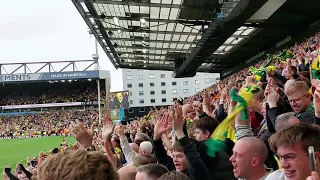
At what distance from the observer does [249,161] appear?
279 centimetres

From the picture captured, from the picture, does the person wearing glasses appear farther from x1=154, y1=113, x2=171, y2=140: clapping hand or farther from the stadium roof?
the stadium roof

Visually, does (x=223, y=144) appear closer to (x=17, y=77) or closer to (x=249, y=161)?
(x=249, y=161)

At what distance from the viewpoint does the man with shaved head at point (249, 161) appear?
2773 millimetres

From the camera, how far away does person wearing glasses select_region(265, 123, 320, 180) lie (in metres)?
2.18

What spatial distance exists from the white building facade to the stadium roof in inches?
1992

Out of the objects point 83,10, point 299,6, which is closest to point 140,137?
point 299,6

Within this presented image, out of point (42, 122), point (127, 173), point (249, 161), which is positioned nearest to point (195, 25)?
point (127, 173)

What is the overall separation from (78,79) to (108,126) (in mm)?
48047

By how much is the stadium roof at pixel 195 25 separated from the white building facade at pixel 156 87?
5059 centimetres

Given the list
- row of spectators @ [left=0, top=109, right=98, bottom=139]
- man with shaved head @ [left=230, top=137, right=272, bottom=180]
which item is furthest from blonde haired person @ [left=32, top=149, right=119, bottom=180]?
row of spectators @ [left=0, top=109, right=98, bottom=139]

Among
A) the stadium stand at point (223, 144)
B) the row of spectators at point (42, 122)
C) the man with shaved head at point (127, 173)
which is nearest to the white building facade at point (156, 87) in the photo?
the row of spectators at point (42, 122)

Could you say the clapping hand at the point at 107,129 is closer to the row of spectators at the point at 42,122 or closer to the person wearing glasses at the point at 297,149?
the person wearing glasses at the point at 297,149

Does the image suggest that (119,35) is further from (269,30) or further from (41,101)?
(41,101)

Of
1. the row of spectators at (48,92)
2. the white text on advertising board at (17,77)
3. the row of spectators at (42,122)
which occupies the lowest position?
the row of spectators at (42,122)
